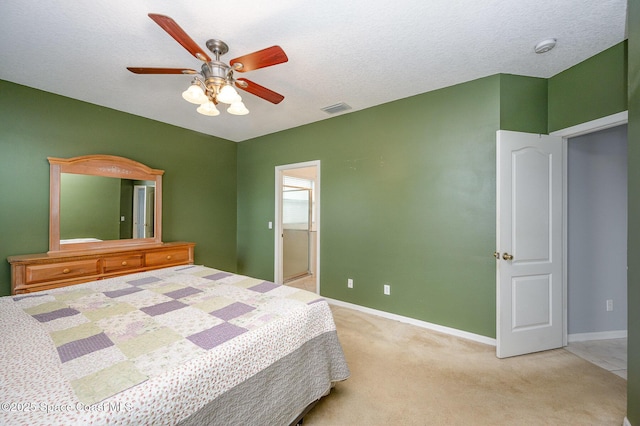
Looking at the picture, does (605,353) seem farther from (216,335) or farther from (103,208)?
(103,208)

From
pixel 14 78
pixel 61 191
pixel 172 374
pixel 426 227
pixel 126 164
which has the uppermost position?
pixel 14 78

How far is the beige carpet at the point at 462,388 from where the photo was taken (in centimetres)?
158

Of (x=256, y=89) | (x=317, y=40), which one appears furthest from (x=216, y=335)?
(x=317, y=40)

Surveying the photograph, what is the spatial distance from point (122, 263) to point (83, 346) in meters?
2.19

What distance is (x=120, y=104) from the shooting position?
304 centimetres

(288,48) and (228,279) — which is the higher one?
(288,48)

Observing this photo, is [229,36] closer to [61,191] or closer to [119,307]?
[119,307]

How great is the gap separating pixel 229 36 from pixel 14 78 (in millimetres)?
2403

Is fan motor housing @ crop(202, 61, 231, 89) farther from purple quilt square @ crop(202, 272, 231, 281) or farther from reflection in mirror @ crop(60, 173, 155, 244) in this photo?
reflection in mirror @ crop(60, 173, 155, 244)

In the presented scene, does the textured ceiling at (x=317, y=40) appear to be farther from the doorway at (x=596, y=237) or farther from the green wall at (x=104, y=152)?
the doorway at (x=596, y=237)

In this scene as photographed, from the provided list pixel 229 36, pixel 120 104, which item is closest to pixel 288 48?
pixel 229 36

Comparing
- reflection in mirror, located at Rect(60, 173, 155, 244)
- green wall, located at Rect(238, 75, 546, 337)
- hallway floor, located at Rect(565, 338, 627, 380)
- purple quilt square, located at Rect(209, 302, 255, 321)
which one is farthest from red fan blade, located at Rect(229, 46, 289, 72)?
A: hallway floor, located at Rect(565, 338, 627, 380)

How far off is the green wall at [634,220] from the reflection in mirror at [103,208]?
183 inches

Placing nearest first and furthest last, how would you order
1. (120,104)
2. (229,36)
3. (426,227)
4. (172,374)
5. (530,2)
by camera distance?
(172,374) → (530,2) → (229,36) → (426,227) → (120,104)
